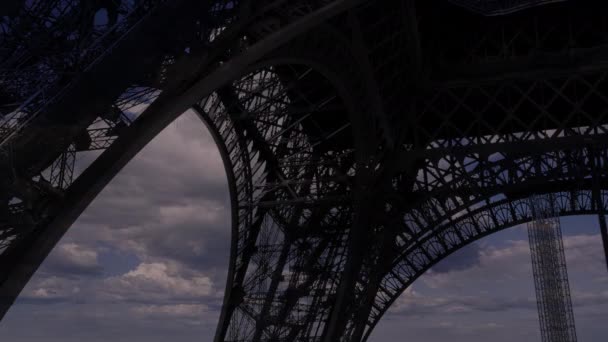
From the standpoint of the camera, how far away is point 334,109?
21562mm

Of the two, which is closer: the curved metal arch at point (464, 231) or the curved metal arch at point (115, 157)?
the curved metal arch at point (115, 157)

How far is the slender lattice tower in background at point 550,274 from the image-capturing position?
2909 centimetres

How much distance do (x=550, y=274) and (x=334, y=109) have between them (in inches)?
611

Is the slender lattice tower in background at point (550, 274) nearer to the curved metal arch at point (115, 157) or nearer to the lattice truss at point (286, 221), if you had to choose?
the lattice truss at point (286, 221)

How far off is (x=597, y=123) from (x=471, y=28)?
16.8 feet

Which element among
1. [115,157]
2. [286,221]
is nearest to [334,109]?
[286,221]

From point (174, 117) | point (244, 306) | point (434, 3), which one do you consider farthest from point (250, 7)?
point (244, 306)

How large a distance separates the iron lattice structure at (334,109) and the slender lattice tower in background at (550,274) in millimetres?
803

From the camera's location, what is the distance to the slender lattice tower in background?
29.1 m

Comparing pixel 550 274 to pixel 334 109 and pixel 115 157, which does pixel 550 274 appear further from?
pixel 115 157

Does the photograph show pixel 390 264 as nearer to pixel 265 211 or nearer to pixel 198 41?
pixel 265 211

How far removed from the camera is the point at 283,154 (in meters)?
25.1

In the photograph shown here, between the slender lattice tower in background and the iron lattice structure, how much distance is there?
0.80 m

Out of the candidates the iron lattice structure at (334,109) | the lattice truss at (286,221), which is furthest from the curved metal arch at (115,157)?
the lattice truss at (286,221)
